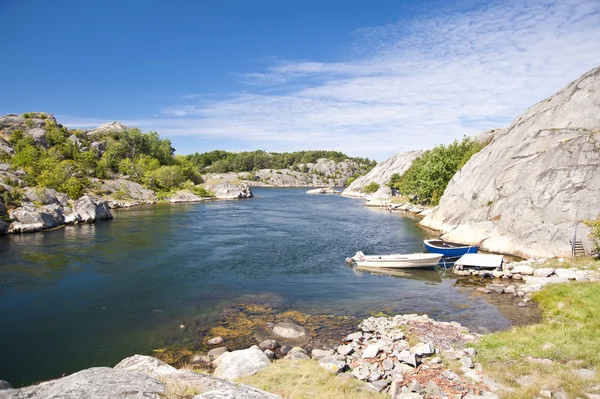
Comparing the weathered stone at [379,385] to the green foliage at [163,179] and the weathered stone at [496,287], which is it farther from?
the green foliage at [163,179]

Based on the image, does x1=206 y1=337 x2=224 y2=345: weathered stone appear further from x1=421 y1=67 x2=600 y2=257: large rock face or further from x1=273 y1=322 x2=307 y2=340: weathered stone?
x1=421 y1=67 x2=600 y2=257: large rock face

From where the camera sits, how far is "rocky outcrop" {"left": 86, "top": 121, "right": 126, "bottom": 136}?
554 ft

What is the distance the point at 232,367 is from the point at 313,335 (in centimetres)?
809

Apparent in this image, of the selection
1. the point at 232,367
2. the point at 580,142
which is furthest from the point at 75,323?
the point at 580,142

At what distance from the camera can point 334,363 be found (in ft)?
60.9

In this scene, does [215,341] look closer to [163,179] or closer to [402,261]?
[402,261]

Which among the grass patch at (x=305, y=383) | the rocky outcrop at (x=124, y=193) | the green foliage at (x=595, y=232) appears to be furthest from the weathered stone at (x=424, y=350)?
the rocky outcrop at (x=124, y=193)

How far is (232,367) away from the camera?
18188 mm

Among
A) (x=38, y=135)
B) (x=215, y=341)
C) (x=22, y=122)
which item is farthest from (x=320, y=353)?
(x=22, y=122)

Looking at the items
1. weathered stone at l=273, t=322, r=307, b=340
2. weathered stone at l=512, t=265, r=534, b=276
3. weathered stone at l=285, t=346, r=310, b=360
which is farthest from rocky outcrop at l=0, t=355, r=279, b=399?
weathered stone at l=512, t=265, r=534, b=276

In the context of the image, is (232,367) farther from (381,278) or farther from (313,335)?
(381,278)

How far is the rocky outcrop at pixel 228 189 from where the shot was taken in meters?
144

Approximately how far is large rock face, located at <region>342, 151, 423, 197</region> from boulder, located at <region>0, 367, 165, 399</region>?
529ft

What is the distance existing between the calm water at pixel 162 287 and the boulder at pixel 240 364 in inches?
259
